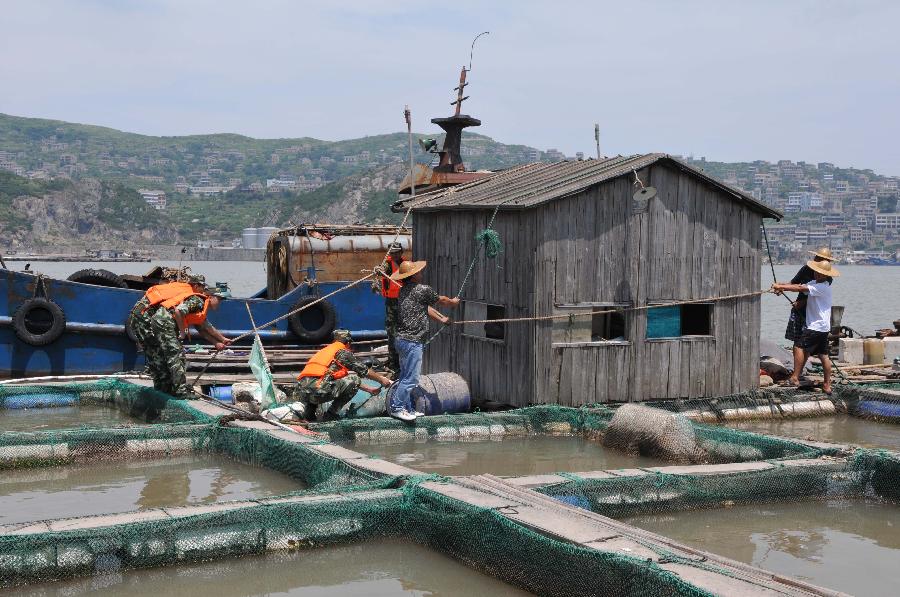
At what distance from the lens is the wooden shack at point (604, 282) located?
13164 mm

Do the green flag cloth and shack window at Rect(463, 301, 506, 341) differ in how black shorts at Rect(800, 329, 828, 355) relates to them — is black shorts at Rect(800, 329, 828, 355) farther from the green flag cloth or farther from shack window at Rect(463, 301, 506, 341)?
the green flag cloth

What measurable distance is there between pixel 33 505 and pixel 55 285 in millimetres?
9959

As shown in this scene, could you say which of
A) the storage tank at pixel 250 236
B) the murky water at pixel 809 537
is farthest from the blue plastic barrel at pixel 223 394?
the storage tank at pixel 250 236

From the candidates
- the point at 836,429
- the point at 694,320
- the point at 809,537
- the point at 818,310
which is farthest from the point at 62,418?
the point at 818,310

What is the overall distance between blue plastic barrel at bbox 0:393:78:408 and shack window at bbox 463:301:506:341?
579 cm

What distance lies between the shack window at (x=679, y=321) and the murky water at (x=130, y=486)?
5.86 meters

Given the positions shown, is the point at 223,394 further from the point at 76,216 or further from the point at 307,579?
the point at 76,216

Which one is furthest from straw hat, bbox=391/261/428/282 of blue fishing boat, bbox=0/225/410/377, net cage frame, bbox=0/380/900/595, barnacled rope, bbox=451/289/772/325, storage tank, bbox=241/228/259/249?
storage tank, bbox=241/228/259/249

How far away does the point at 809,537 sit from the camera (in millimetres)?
8656

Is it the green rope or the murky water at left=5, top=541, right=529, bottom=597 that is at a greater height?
the green rope

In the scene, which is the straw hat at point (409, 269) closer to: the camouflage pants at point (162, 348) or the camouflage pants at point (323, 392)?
the camouflage pants at point (323, 392)

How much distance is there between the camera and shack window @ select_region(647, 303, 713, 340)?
13953 millimetres

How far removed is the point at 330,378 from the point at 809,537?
5974 millimetres

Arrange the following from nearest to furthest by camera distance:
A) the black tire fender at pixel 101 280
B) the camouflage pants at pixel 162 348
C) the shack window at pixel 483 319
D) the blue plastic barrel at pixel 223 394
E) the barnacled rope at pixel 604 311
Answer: the camouflage pants at pixel 162 348 → the barnacled rope at pixel 604 311 → the shack window at pixel 483 319 → the blue plastic barrel at pixel 223 394 → the black tire fender at pixel 101 280
